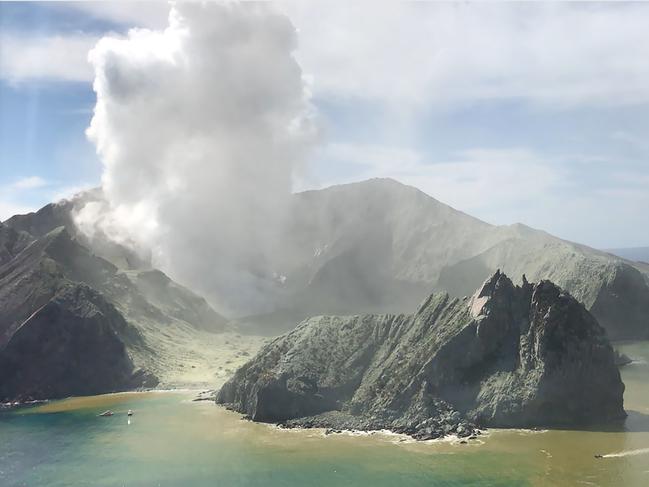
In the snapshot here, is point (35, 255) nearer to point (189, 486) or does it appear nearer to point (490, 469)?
point (189, 486)

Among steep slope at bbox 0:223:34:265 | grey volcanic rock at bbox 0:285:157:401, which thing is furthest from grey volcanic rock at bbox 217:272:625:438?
steep slope at bbox 0:223:34:265

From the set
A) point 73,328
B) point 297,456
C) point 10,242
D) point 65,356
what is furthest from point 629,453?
point 10,242

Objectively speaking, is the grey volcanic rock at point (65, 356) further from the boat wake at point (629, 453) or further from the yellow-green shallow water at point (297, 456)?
the boat wake at point (629, 453)

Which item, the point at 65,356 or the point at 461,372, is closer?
the point at 461,372

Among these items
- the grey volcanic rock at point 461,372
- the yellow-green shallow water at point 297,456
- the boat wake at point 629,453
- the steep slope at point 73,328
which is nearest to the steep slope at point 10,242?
the steep slope at point 73,328

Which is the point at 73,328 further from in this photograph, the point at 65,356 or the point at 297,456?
the point at 297,456

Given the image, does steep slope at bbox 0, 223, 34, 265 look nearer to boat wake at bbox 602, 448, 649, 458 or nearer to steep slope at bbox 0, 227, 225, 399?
steep slope at bbox 0, 227, 225, 399
